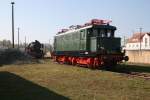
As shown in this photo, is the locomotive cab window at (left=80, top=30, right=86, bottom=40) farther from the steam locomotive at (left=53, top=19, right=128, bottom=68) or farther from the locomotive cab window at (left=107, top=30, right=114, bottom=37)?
the locomotive cab window at (left=107, top=30, right=114, bottom=37)

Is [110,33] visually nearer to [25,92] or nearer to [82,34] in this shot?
[82,34]

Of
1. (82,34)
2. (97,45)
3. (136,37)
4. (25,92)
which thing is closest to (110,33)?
(97,45)

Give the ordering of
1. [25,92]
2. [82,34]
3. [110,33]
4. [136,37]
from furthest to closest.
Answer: [136,37] < [82,34] < [110,33] < [25,92]

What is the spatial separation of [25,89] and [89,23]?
44.8ft

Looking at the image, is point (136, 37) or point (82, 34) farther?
point (136, 37)

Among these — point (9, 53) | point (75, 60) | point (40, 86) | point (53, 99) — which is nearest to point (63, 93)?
point (53, 99)

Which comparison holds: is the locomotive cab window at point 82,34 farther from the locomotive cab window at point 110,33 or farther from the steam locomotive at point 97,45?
the locomotive cab window at point 110,33

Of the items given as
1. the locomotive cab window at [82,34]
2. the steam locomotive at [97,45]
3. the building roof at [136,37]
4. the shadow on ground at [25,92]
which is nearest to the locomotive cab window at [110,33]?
the steam locomotive at [97,45]

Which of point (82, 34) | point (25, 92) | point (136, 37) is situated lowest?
point (25, 92)

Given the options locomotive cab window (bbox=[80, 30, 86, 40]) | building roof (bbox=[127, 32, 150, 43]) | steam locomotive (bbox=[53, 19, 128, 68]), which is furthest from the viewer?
building roof (bbox=[127, 32, 150, 43])

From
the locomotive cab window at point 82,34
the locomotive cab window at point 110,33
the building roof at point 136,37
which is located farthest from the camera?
the building roof at point 136,37

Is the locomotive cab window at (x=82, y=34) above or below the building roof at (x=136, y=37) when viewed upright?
below

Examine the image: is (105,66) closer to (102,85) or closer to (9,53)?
(102,85)

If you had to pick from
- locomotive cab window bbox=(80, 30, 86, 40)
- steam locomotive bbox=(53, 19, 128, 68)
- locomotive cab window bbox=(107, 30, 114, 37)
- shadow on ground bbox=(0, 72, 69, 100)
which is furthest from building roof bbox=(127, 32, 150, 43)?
shadow on ground bbox=(0, 72, 69, 100)
